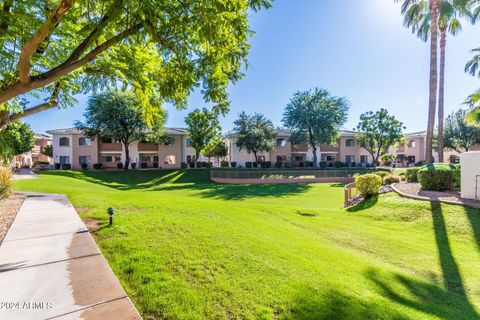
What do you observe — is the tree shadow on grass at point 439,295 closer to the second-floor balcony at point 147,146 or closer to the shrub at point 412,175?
the shrub at point 412,175

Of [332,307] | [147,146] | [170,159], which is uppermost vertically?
[147,146]

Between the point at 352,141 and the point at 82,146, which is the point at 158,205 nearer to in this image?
the point at 82,146

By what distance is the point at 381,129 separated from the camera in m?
40.7

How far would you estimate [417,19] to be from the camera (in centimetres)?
1933

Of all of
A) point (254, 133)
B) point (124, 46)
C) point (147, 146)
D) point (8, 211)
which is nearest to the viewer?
point (124, 46)

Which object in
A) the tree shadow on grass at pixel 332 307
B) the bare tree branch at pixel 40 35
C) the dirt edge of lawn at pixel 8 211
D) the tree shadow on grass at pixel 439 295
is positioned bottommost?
the tree shadow on grass at pixel 439 295

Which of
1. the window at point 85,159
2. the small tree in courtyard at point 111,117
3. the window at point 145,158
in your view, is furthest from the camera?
the window at point 145,158

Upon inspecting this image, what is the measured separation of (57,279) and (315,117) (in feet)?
128

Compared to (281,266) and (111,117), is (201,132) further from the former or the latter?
(281,266)

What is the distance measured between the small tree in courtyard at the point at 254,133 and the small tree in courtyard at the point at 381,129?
16.3 meters

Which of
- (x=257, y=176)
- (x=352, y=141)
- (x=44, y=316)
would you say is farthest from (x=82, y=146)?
(x=352, y=141)

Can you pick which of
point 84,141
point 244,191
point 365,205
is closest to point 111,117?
point 84,141

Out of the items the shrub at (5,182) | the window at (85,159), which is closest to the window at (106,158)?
the window at (85,159)

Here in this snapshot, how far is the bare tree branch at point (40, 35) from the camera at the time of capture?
2.99 meters
